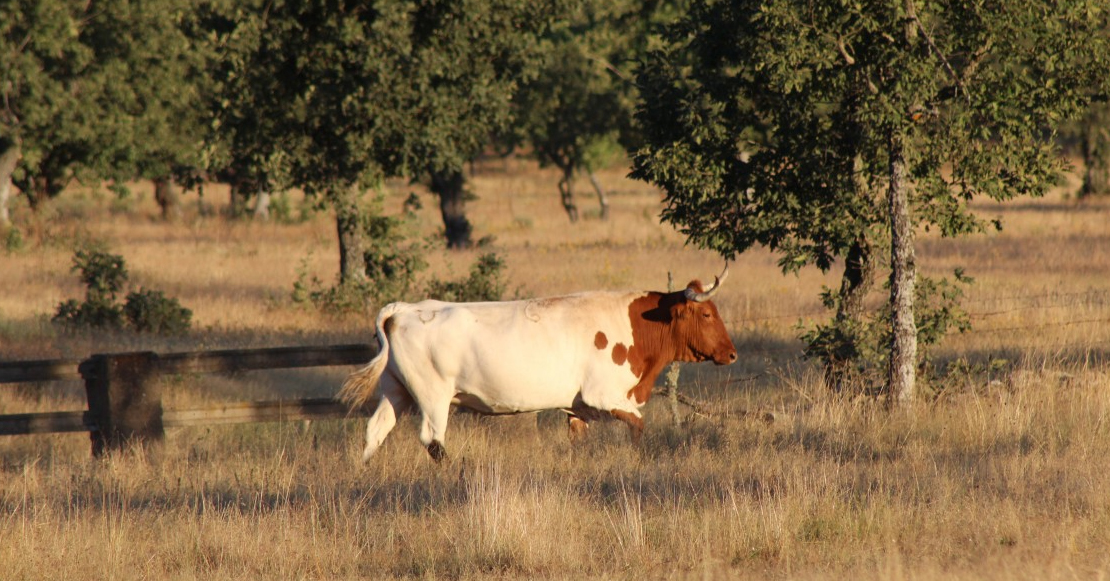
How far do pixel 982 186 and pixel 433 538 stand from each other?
6.88 metres

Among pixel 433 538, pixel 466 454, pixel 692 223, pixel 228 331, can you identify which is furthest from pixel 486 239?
pixel 433 538

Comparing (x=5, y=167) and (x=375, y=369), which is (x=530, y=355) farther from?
(x=5, y=167)

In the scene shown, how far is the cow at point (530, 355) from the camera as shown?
9719 mm

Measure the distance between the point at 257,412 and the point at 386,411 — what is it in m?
1.77

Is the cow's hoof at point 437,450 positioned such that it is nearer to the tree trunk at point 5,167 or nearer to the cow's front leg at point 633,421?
the cow's front leg at point 633,421

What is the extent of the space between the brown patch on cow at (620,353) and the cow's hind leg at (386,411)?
1790mm

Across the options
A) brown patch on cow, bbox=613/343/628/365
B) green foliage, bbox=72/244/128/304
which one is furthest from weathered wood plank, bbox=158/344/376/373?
green foliage, bbox=72/244/128/304

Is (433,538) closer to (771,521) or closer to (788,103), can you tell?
(771,521)

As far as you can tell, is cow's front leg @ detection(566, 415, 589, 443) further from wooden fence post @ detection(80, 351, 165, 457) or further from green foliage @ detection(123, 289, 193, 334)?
green foliage @ detection(123, 289, 193, 334)

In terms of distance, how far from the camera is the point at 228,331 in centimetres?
1972

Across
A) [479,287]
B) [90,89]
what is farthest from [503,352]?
[90,89]

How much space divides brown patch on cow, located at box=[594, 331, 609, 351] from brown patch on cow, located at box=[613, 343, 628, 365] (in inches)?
3.8

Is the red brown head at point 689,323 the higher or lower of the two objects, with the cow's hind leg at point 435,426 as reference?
higher

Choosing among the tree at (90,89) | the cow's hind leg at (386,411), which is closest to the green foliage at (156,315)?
the cow's hind leg at (386,411)
